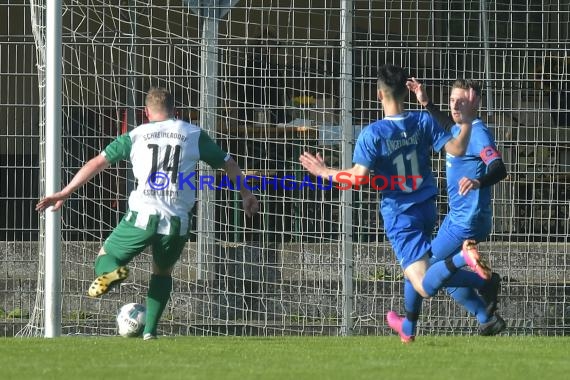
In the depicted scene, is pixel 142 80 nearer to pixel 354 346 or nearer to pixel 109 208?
pixel 109 208

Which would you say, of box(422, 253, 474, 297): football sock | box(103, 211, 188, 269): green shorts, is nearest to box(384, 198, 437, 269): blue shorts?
box(422, 253, 474, 297): football sock

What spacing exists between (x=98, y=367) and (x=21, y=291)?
15.5 feet

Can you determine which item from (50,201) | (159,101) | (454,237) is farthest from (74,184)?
(454,237)

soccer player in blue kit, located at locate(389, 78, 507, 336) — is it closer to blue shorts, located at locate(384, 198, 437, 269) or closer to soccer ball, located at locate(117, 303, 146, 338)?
blue shorts, located at locate(384, 198, 437, 269)

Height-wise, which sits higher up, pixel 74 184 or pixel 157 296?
pixel 74 184

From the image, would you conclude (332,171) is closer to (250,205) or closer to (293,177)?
(250,205)

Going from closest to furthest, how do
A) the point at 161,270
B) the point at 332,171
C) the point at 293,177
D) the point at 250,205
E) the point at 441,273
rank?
the point at 332,171 < the point at 441,273 < the point at 250,205 < the point at 161,270 < the point at 293,177

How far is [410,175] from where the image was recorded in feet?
30.1

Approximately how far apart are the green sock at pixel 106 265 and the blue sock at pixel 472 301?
254cm

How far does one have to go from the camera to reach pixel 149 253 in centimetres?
1234

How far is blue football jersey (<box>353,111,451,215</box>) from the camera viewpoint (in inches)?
357

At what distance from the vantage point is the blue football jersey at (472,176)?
395 inches

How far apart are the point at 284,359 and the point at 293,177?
4365 mm

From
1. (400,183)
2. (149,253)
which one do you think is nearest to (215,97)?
(149,253)
